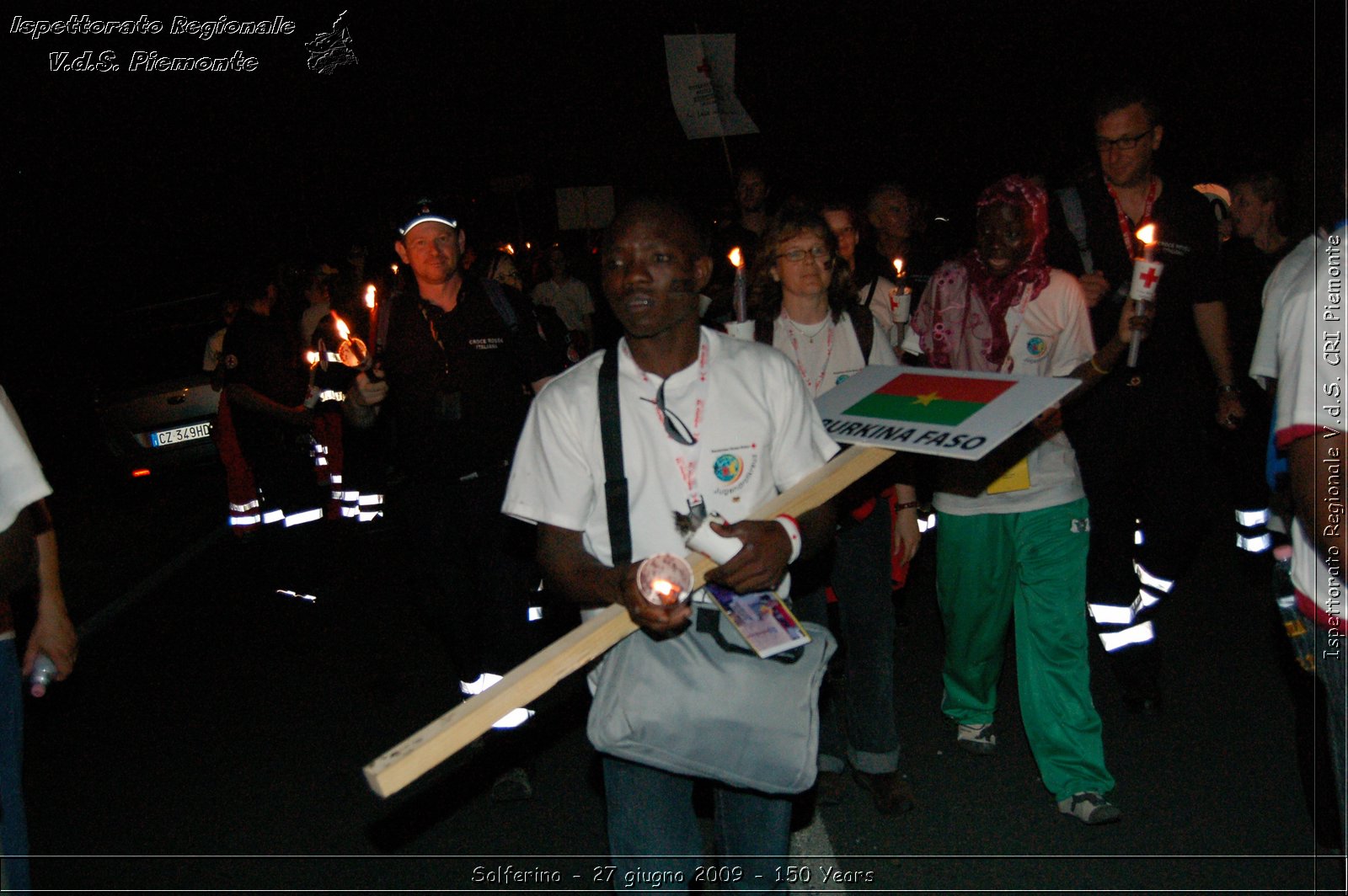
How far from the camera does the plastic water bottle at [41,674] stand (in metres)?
3.10

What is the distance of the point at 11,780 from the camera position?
3004mm

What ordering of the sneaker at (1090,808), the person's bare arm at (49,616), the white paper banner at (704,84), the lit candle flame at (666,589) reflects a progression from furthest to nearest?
the white paper banner at (704,84)
the sneaker at (1090,808)
the person's bare arm at (49,616)
the lit candle flame at (666,589)

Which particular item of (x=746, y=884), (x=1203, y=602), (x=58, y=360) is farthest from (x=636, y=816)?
(x=58, y=360)

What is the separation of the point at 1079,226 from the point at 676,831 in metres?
3.27

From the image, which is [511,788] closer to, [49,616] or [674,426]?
[49,616]

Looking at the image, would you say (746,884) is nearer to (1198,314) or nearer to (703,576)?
(703,576)

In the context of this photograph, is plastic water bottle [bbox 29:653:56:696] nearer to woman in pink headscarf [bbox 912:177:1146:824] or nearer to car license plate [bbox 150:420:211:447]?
woman in pink headscarf [bbox 912:177:1146:824]

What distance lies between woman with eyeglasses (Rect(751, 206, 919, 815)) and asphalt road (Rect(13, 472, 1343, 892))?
28 centimetres

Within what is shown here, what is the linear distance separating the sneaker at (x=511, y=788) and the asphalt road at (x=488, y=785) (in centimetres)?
4

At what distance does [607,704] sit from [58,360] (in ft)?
66.4

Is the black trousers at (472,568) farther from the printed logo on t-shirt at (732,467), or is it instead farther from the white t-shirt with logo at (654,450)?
the printed logo on t-shirt at (732,467)

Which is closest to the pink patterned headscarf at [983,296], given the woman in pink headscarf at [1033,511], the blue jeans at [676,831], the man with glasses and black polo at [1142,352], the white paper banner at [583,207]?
the woman in pink headscarf at [1033,511]

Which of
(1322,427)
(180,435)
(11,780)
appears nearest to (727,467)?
(1322,427)

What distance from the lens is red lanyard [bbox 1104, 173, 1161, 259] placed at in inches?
190
